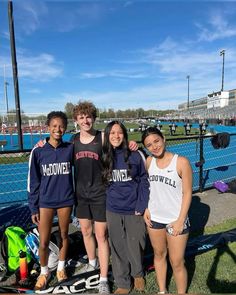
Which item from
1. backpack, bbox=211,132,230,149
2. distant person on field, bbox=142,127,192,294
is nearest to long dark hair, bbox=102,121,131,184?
distant person on field, bbox=142,127,192,294

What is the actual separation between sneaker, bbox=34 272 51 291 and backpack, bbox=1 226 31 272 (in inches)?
16.2

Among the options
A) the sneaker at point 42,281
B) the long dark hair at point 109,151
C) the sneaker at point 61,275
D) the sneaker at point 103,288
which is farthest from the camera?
the sneaker at point 61,275

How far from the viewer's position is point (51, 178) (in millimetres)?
3553

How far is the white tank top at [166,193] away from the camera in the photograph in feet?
9.79

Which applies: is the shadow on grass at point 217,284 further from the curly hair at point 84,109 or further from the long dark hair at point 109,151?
the curly hair at point 84,109

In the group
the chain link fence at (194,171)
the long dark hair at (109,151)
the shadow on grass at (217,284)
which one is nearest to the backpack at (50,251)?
the long dark hair at (109,151)

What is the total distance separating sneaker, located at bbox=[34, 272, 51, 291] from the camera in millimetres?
3615

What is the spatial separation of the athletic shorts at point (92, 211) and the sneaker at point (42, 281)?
89cm

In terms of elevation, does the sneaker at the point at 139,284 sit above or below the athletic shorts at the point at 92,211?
below

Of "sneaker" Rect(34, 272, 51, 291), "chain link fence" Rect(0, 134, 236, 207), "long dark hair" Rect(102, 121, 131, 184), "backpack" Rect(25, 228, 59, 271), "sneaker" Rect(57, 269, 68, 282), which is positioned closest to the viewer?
"long dark hair" Rect(102, 121, 131, 184)

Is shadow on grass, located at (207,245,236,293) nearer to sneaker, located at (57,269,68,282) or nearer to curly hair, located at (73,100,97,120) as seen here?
sneaker, located at (57,269,68,282)

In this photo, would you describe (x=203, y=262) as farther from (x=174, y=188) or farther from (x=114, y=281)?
(x=174, y=188)

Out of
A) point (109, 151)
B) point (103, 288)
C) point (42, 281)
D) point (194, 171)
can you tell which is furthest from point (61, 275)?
point (194, 171)

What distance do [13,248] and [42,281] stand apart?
72cm
